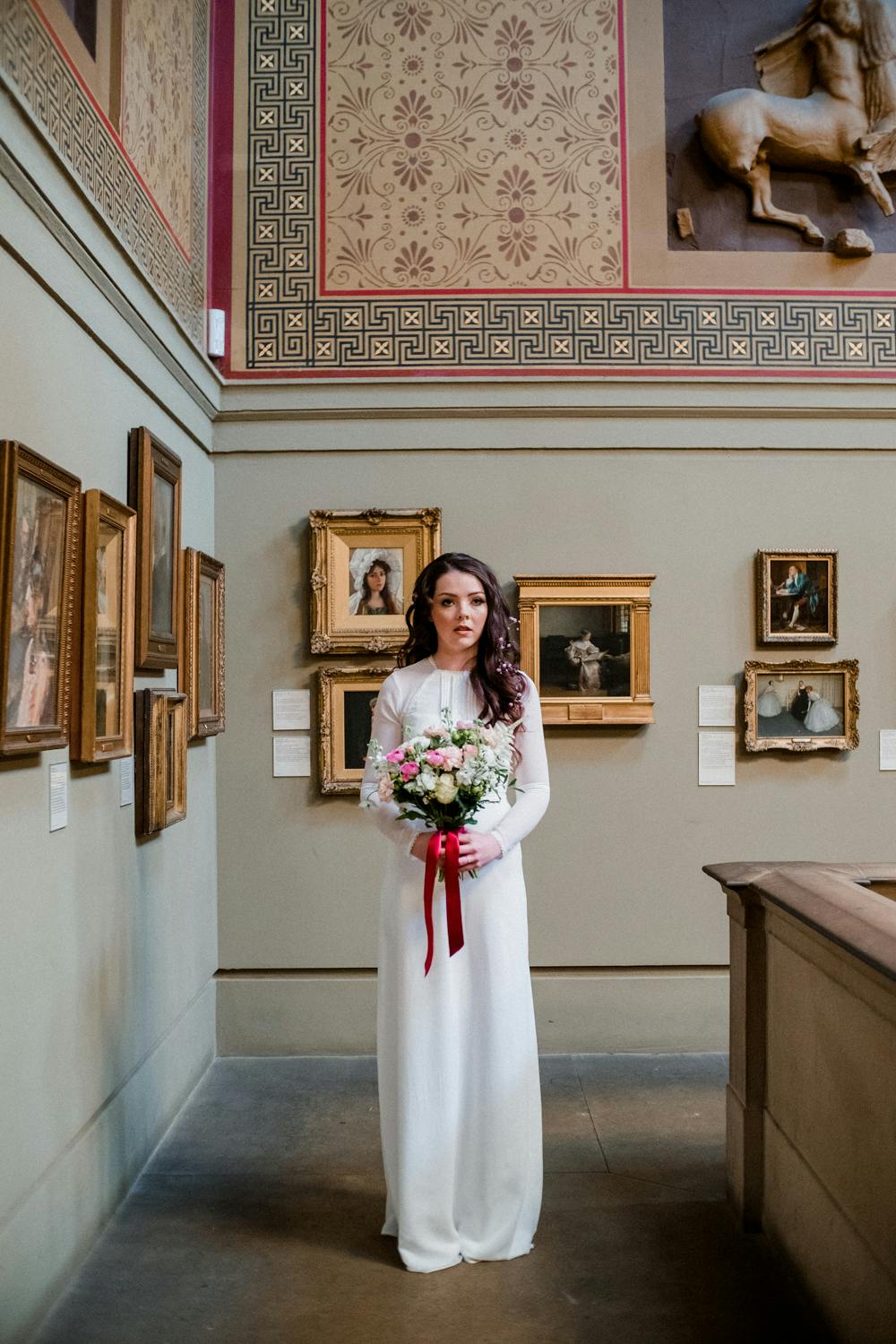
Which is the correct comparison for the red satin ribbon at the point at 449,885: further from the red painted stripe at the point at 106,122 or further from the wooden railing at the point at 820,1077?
the red painted stripe at the point at 106,122

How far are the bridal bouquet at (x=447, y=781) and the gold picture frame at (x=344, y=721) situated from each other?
2.37 m

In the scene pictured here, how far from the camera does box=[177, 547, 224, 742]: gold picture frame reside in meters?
5.31

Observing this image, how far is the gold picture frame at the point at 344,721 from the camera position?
19.6 feet

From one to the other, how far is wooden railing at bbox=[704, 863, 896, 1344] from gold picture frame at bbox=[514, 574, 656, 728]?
1949mm

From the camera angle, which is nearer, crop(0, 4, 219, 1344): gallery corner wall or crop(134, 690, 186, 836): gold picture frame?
crop(0, 4, 219, 1344): gallery corner wall

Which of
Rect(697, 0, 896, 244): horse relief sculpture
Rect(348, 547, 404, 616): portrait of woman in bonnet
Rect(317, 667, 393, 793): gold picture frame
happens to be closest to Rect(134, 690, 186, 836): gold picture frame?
Rect(317, 667, 393, 793): gold picture frame

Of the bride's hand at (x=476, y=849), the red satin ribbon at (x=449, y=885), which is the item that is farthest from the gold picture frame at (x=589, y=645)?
the red satin ribbon at (x=449, y=885)

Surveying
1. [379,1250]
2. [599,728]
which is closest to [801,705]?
[599,728]

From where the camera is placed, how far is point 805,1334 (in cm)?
327

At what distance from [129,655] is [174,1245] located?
2.14 metres

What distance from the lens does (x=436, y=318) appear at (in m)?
6.10

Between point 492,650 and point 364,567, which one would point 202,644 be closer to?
point 364,567

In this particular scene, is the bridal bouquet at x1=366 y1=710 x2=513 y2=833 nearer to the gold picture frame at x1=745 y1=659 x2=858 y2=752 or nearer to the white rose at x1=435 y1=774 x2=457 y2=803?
the white rose at x1=435 y1=774 x2=457 y2=803

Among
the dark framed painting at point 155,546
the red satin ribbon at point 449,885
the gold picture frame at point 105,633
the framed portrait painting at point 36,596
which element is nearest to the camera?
the framed portrait painting at point 36,596
